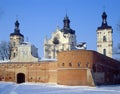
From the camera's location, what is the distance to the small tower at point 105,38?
54.8m

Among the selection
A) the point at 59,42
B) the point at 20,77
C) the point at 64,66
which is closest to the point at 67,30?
the point at 59,42

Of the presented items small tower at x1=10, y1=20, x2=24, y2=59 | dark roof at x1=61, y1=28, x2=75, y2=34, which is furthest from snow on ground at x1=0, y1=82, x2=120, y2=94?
small tower at x1=10, y1=20, x2=24, y2=59

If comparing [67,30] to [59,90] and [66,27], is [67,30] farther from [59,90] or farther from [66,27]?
[59,90]

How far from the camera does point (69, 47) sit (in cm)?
5406

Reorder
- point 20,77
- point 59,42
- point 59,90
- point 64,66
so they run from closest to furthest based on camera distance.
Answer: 1. point 59,90
2. point 64,66
3. point 20,77
4. point 59,42

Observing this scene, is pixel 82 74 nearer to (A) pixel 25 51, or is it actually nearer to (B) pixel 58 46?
(A) pixel 25 51

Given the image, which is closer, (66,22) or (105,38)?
(105,38)

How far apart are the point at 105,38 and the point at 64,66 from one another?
22888 millimetres

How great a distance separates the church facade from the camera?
32.9 meters

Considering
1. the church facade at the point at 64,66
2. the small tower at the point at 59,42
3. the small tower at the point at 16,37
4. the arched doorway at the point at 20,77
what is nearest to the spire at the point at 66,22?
the small tower at the point at 59,42

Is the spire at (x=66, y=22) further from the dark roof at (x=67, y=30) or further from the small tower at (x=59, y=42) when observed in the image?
the small tower at (x=59, y=42)

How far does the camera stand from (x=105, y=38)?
182ft

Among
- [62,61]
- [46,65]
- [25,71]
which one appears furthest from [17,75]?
[62,61]

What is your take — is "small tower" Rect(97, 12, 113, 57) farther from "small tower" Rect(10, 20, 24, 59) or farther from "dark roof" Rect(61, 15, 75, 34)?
"small tower" Rect(10, 20, 24, 59)
